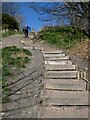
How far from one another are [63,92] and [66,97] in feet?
1.51

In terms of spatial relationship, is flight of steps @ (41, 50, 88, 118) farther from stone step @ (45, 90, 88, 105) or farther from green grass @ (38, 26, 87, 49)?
green grass @ (38, 26, 87, 49)

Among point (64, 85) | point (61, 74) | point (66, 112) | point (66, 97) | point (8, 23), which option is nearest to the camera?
point (66, 112)

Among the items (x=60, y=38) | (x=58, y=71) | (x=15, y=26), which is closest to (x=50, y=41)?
(x=60, y=38)

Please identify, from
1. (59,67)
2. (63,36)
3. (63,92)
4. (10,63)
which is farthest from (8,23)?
(63,92)

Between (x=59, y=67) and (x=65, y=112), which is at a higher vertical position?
(x=59, y=67)

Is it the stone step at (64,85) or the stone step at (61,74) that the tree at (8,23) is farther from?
the stone step at (64,85)

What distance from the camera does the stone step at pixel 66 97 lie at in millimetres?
7474

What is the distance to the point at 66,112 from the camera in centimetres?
701

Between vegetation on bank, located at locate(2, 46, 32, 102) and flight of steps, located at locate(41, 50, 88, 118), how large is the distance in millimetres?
897

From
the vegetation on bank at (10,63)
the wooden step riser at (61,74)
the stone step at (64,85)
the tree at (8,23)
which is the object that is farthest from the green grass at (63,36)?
the tree at (8,23)

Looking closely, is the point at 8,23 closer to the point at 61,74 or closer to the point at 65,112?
the point at 61,74

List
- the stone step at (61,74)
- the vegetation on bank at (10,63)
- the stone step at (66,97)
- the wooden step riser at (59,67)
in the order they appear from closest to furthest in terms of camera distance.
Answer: the stone step at (66,97)
the vegetation on bank at (10,63)
the stone step at (61,74)
the wooden step riser at (59,67)

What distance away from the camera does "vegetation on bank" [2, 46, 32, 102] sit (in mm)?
8284

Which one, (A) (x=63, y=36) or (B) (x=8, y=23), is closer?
Answer: (A) (x=63, y=36)
